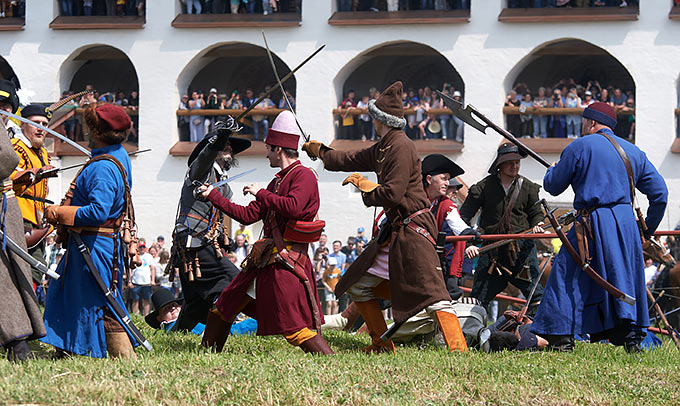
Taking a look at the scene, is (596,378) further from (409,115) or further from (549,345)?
(409,115)

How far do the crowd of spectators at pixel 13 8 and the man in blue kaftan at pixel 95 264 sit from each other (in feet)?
73.1

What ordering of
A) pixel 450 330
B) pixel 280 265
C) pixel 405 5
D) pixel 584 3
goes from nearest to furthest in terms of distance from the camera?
pixel 280 265 < pixel 450 330 < pixel 584 3 < pixel 405 5

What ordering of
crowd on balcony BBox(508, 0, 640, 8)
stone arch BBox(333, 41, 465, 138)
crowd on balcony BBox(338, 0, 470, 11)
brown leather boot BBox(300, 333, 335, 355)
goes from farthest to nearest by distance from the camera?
1. stone arch BBox(333, 41, 465, 138)
2. crowd on balcony BBox(338, 0, 470, 11)
3. crowd on balcony BBox(508, 0, 640, 8)
4. brown leather boot BBox(300, 333, 335, 355)

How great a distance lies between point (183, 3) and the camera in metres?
26.5

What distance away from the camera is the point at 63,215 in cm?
668

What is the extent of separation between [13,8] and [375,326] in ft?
73.7

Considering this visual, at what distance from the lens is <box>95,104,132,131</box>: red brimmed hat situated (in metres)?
6.90

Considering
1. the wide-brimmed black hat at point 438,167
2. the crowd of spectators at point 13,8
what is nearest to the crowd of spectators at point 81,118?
the crowd of spectators at point 13,8

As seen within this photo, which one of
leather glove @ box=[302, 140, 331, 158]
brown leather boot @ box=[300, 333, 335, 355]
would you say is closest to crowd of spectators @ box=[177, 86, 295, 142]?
leather glove @ box=[302, 140, 331, 158]

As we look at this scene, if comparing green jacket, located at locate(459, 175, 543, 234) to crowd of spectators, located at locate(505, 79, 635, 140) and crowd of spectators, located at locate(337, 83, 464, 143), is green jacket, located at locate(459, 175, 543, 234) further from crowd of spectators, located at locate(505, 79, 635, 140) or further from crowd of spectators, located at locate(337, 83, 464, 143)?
crowd of spectators, located at locate(337, 83, 464, 143)

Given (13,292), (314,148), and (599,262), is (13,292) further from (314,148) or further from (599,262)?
(599,262)

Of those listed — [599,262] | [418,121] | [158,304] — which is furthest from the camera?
[418,121]

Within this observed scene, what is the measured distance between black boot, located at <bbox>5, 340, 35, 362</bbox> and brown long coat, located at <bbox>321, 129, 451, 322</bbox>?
2603mm

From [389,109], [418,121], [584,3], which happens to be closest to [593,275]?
[389,109]
